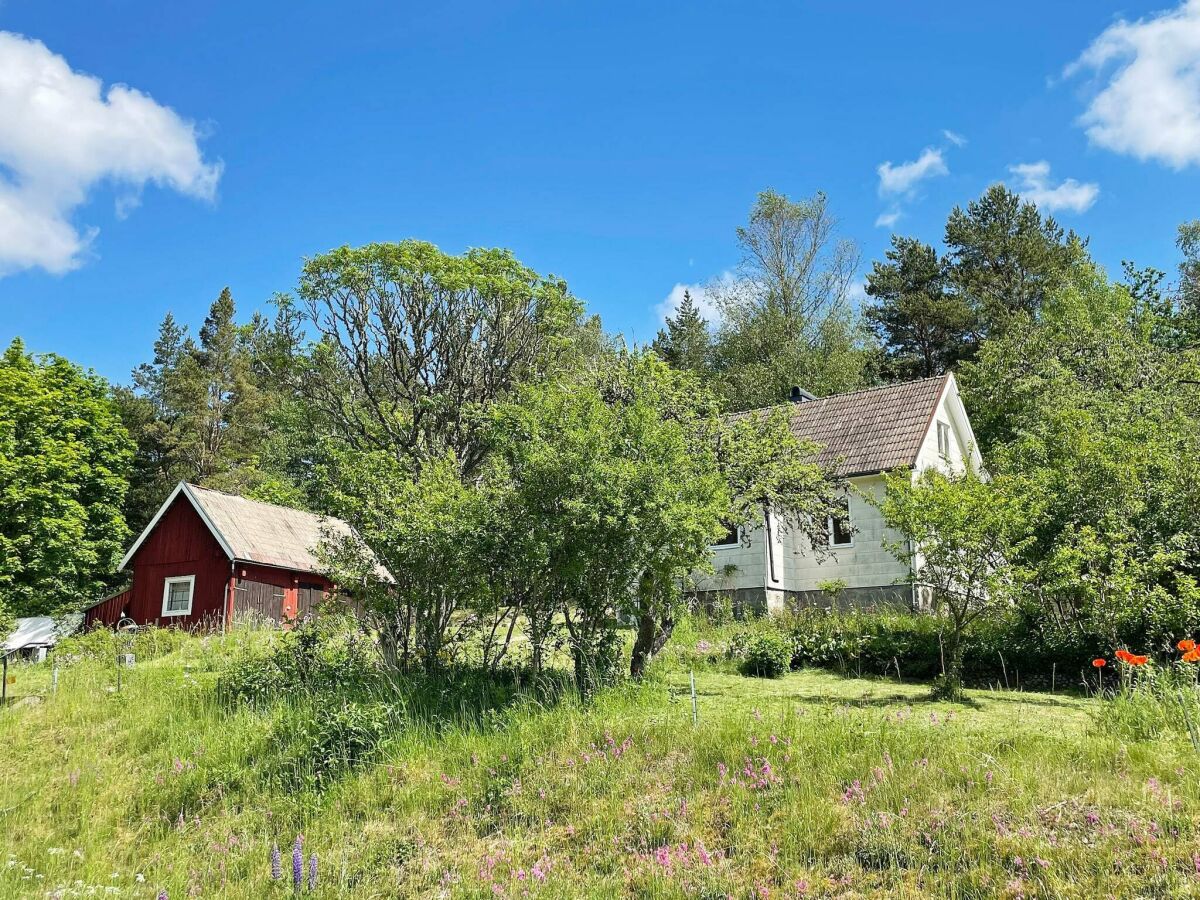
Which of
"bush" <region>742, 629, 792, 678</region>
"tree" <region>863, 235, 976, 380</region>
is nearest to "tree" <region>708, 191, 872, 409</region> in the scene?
"tree" <region>863, 235, 976, 380</region>

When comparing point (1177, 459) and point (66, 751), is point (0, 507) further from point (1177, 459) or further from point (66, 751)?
point (1177, 459)

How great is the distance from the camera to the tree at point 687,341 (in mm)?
44275

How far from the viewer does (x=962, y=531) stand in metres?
11.3

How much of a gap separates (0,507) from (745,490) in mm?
28179

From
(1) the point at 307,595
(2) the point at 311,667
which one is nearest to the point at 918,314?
(1) the point at 307,595

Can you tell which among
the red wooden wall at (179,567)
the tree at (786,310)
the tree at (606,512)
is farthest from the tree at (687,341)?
the tree at (606,512)

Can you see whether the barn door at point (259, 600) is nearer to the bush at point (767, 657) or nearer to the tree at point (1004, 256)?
the bush at point (767, 657)

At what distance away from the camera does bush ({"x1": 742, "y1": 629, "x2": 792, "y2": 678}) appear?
14.1 metres

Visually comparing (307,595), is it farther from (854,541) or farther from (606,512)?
(606,512)

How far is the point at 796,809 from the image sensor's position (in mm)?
7203

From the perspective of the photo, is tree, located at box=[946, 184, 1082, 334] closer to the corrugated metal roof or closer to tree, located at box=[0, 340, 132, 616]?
the corrugated metal roof

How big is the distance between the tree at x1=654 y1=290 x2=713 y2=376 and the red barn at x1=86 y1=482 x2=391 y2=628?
20.8m

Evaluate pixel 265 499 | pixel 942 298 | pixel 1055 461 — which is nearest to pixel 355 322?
pixel 265 499

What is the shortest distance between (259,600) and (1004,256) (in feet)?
111
